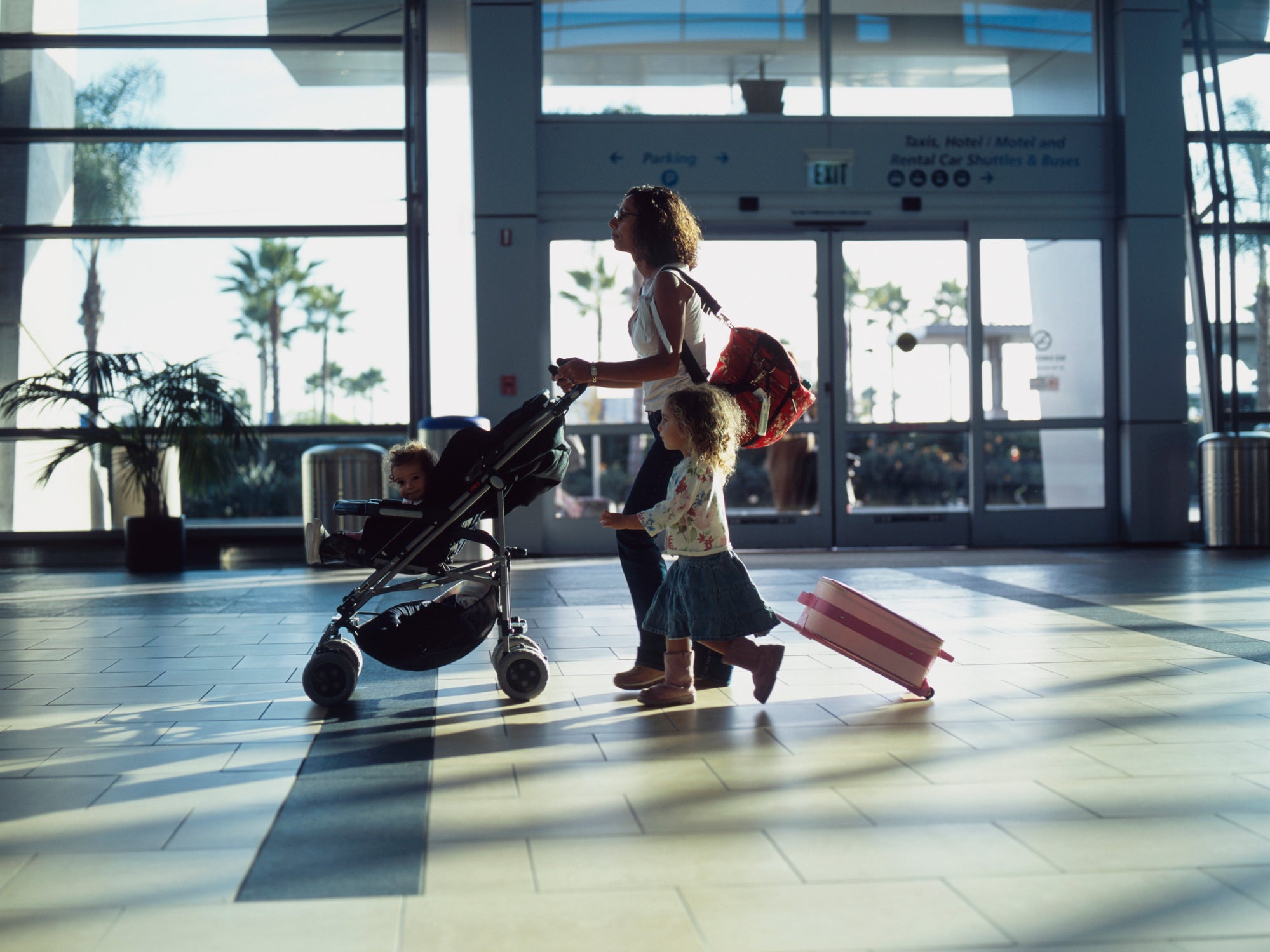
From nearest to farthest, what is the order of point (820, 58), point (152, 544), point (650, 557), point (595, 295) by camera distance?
1. point (650, 557)
2. point (152, 544)
3. point (595, 295)
4. point (820, 58)

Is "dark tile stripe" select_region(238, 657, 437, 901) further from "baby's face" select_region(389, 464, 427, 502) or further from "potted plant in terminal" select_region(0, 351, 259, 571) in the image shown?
"potted plant in terminal" select_region(0, 351, 259, 571)

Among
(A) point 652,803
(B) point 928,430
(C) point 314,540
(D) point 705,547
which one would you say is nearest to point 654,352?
(D) point 705,547

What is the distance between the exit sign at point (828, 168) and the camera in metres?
10.4

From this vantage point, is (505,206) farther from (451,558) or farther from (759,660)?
(759,660)

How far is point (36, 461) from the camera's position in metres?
10.4

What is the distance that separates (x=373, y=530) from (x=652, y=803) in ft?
5.15

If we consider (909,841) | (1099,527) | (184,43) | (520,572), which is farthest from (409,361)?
(909,841)

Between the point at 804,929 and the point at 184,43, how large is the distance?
1049cm

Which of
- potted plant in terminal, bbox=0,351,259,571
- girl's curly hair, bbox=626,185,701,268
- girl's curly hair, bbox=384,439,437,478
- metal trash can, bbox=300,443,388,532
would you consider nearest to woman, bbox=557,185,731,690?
girl's curly hair, bbox=626,185,701,268

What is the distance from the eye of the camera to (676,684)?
3926 mm

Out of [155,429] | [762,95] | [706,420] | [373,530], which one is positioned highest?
[762,95]

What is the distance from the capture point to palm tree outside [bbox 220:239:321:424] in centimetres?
1033

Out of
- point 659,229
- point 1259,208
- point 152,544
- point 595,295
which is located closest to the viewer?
point 659,229

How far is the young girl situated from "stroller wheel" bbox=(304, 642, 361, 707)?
0.90 meters
